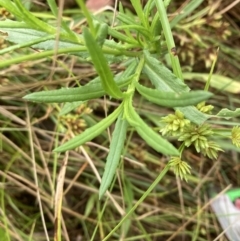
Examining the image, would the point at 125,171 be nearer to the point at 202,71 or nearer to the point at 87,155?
the point at 87,155

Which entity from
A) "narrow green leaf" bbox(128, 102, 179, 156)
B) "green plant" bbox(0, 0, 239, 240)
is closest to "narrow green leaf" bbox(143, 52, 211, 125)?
"green plant" bbox(0, 0, 239, 240)

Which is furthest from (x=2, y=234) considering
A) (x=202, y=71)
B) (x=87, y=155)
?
(x=202, y=71)

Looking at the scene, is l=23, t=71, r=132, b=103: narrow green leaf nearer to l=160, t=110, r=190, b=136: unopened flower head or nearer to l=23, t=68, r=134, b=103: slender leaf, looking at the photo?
l=23, t=68, r=134, b=103: slender leaf

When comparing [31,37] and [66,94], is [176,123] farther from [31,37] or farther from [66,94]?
[31,37]

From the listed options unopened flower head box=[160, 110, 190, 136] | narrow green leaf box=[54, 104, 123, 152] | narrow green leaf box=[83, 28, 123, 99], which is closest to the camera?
narrow green leaf box=[83, 28, 123, 99]

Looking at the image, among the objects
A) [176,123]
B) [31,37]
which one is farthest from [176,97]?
[31,37]

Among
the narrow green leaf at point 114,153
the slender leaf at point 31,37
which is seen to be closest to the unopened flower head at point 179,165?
the narrow green leaf at point 114,153

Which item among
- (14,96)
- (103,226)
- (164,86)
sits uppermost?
(164,86)
